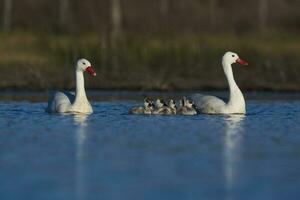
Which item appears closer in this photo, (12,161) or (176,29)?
(12,161)

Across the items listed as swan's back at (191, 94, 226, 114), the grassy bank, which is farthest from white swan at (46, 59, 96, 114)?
the grassy bank

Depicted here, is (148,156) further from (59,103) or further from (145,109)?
(59,103)

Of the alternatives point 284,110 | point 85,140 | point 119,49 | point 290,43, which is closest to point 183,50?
point 119,49

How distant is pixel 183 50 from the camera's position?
29.6 meters

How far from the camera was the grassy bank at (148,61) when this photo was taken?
26453mm

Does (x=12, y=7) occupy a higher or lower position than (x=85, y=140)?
higher

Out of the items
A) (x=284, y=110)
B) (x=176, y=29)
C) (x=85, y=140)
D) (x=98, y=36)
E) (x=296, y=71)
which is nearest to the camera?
(x=85, y=140)

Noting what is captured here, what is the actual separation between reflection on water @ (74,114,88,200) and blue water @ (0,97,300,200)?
10mm

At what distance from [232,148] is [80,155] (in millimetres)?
2041

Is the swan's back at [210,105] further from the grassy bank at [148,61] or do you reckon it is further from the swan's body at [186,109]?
the grassy bank at [148,61]

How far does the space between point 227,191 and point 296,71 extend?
57.1ft

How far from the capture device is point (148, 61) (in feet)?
95.8

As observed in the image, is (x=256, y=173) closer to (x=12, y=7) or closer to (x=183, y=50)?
(x=183, y=50)

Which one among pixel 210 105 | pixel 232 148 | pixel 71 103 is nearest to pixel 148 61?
pixel 71 103
